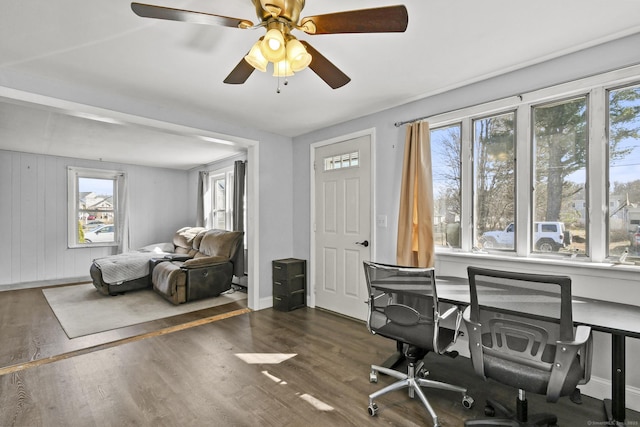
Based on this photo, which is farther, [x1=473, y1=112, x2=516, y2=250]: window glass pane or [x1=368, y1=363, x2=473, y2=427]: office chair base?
[x1=473, y1=112, x2=516, y2=250]: window glass pane

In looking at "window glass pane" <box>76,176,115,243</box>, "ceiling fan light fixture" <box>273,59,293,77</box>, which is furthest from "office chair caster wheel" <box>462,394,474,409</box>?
"window glass pane" <box>76,176,115,243</box>

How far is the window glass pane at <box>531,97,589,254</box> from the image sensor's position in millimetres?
2262

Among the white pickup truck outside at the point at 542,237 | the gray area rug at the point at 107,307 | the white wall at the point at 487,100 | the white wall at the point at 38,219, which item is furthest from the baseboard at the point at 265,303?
the white wall at the point at 38,219

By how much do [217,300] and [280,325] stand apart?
5.01 ft

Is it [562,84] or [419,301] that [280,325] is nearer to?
[419,301]

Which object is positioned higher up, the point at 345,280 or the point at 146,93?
the point at 146,93

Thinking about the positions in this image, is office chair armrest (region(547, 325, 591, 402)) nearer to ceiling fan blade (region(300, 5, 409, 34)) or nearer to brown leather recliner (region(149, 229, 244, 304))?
ceiling fan blade (region(300, 5, 409, 34))

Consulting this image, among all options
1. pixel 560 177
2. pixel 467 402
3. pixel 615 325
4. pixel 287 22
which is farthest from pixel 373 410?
pixel 287 22

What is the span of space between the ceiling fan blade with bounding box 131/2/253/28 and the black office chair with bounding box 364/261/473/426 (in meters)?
1.63

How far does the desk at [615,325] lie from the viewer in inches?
62.6

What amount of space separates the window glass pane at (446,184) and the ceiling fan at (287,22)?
1.77 meters

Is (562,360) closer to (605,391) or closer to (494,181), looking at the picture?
(605,391)

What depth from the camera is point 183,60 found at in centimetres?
237

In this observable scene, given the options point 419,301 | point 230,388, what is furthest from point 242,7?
point 230,388
